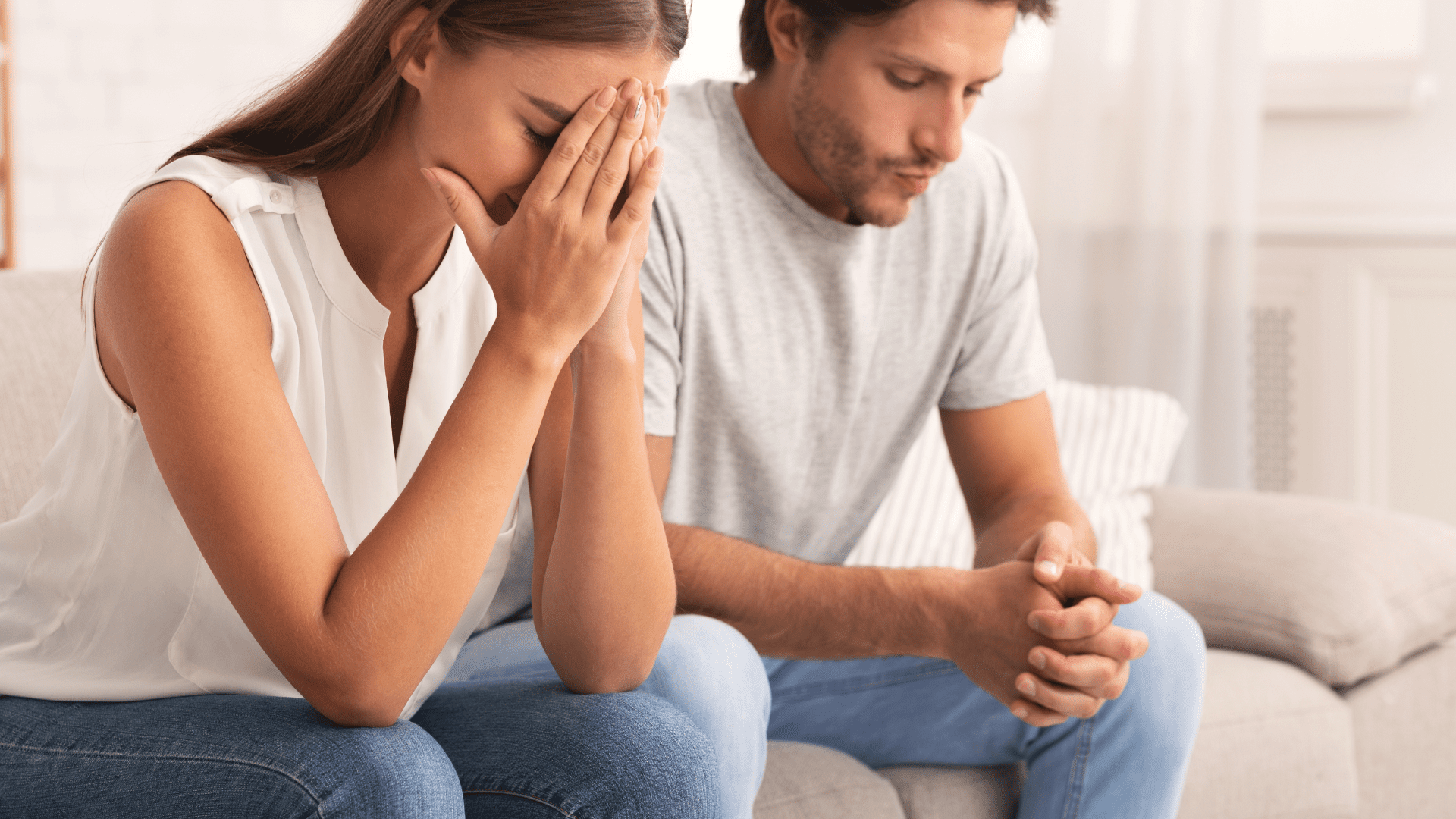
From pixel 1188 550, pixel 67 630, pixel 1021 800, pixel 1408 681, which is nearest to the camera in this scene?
pixel 67 630

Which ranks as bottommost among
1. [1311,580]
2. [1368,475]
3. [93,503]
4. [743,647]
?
[1368,475]

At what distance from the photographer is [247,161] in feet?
3.10

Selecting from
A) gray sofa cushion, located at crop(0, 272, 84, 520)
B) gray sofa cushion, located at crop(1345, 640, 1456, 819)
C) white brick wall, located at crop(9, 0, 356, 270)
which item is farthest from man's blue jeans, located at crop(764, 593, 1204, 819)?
white brick wall, located at crop(9, 0, 356, 270)

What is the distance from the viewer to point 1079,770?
3.88 ft

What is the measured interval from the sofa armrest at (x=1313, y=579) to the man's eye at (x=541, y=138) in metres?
1.19

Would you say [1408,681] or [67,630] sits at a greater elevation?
[67,630]

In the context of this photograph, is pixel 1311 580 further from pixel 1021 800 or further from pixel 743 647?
pixel 743 647

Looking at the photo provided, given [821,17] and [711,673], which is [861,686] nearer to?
[711,673]

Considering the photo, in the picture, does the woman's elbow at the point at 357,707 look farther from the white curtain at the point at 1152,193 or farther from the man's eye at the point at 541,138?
the white curtain at the point at 1152,193

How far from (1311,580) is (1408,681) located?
0.55ft

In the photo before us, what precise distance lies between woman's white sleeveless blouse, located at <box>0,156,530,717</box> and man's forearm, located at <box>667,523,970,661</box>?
302mm

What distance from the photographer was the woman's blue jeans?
2.44ft

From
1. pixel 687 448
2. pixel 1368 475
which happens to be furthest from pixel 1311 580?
pixel 1368 475

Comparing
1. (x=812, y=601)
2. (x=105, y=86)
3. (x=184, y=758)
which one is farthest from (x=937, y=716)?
(x=105, y=86)
